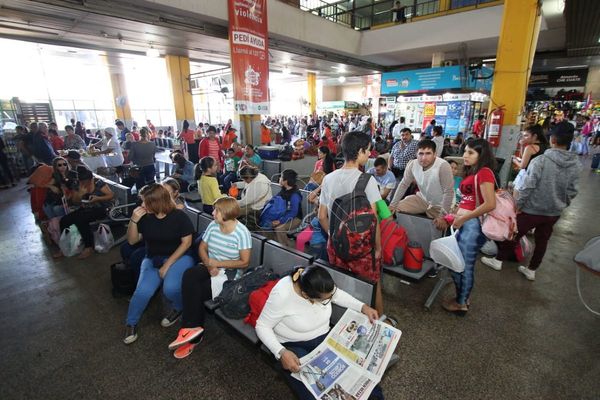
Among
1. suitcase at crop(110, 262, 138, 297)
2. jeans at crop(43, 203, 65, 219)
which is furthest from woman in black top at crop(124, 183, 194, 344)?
jeans at crop(43, 203, 65, 219)

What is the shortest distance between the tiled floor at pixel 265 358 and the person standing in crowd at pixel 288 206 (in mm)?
1447

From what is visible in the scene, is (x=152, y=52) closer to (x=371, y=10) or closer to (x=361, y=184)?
(x=371, y=10)

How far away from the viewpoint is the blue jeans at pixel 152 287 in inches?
108

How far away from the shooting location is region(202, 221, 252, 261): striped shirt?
268 cm

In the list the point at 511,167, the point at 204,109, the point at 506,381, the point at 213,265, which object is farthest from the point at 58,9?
the point at 204,109

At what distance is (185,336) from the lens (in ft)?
8.24

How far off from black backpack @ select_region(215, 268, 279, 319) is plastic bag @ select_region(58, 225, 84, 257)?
3.27 m

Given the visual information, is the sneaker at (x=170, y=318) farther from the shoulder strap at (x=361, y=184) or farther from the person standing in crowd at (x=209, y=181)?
the shoulder strap at (x=361, y=184)

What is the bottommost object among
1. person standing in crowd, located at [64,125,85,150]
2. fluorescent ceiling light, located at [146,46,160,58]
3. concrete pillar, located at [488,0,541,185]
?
person standing in crowd, located at [64,125,85,150]

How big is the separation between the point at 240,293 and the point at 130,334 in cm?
Answer: 128

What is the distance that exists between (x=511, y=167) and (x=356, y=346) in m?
6.91

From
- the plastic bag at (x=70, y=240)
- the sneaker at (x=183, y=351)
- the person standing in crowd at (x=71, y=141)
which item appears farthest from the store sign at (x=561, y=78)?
the person standing in crowd at (x=71, y=141)

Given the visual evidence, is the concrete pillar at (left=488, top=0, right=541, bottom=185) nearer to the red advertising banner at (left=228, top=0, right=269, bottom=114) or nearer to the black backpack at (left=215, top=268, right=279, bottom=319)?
the red advertising banner at (left=228, top=0, right=269, bottom=114)

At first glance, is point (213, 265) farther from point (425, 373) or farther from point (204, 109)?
point (204, 109)
